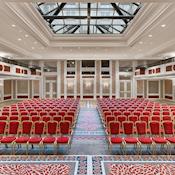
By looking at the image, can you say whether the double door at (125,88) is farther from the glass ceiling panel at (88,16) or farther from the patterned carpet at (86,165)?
the patterned carpet at (86,165)

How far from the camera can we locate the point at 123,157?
6176 mm

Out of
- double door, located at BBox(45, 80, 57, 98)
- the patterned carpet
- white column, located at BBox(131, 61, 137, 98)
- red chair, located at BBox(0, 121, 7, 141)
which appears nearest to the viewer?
the patterned carpet

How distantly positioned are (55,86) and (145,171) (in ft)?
76.3

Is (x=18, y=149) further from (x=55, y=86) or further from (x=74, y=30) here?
(x=55, y=86)

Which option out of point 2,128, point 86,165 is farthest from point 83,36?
point 86,165

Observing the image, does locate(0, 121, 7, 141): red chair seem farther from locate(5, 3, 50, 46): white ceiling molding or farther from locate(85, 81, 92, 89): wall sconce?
locate(85, 81, 92, 89): wall sconce

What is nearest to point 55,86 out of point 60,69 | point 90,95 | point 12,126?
point 60,69

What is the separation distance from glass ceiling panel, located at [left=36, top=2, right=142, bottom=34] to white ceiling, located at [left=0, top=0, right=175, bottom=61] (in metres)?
0.45

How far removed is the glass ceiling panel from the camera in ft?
41.0

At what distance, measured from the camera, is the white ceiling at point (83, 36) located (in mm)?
9281

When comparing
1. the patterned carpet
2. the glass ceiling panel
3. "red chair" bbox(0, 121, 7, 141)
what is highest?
the glass ceiling panel

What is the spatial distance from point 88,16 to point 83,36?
11.2 feet

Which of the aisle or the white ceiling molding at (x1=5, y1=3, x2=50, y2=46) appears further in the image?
the white ceiling molding at (x1=5, y1=3, x2=50, y2=46)

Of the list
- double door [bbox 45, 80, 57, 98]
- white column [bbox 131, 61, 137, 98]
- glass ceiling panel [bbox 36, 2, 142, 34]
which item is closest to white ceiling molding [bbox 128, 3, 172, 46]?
glass ceiling panel [bbox 36, 2, 142, 34]
